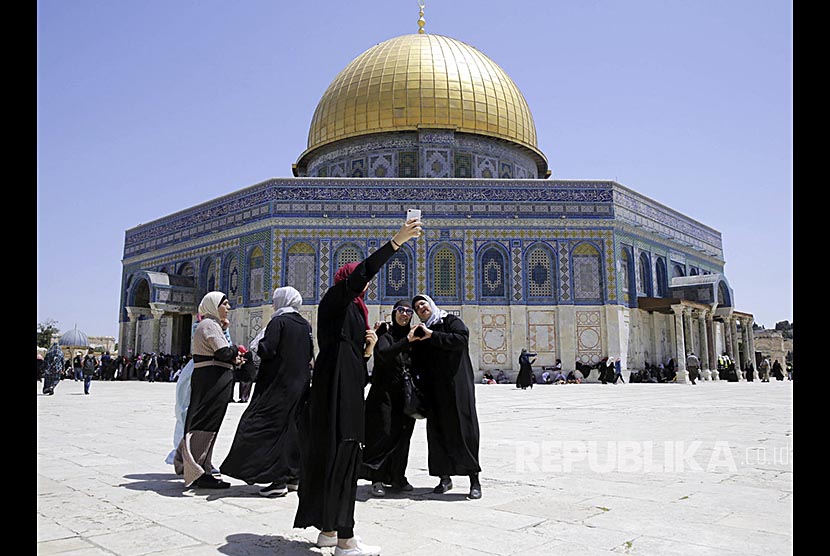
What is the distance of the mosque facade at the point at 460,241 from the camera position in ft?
68.8

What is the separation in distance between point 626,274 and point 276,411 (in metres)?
19.3

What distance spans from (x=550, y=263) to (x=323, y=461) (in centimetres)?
1895

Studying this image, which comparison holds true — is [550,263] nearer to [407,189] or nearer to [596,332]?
[596,332]

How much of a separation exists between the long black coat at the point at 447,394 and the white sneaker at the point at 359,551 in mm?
1355

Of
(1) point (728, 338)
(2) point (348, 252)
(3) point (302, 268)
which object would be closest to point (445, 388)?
(2) point (348, 252)

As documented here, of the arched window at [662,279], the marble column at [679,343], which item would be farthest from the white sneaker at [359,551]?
the arched window at [662,279]

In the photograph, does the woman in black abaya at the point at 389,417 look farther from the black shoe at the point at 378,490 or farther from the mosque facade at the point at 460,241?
the mosque facade at the point at 460,241

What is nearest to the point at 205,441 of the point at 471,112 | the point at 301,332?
the point at 301,332

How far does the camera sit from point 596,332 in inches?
819

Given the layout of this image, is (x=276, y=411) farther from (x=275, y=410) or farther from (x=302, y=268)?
(x=302, y=268)

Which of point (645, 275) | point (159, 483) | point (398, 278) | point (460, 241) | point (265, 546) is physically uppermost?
point (460, 241)

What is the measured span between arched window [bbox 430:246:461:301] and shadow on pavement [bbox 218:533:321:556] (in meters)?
18.0

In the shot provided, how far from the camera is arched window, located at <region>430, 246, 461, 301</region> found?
69.2 ft

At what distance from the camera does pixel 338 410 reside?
3.05m
